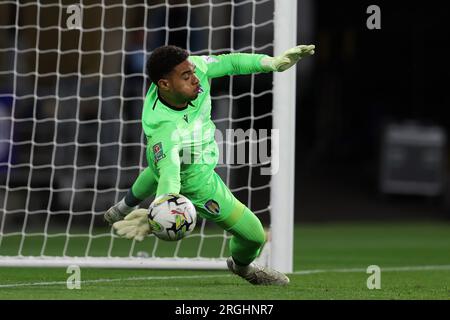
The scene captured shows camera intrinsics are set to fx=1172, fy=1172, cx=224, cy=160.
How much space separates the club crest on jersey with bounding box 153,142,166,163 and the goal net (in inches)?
76.8

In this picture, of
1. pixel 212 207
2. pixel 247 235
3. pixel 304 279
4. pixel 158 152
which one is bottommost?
pixel 304 279

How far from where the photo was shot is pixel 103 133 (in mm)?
15117

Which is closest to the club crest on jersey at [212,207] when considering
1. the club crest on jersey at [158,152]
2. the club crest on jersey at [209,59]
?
the club crest on jersey at [158,152]

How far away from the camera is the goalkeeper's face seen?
22.3 ft

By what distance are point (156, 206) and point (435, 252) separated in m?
Result: 6.38

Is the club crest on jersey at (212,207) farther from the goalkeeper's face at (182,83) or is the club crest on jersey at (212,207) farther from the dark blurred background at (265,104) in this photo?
the dark blurred background at (265,104)

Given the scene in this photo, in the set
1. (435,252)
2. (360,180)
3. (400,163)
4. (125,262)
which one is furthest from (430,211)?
(125,262)

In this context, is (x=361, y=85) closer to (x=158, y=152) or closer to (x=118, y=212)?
(x=118, y=212)

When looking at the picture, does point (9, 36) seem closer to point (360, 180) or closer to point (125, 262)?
point (360, 180)

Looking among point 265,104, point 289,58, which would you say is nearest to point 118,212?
point 289,58

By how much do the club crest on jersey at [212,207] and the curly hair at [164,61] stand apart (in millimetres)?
810

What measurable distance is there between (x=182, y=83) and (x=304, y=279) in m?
2.10

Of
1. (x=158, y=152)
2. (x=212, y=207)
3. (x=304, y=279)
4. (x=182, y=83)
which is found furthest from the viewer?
(x=304, y=279)

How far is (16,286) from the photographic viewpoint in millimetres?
7398
